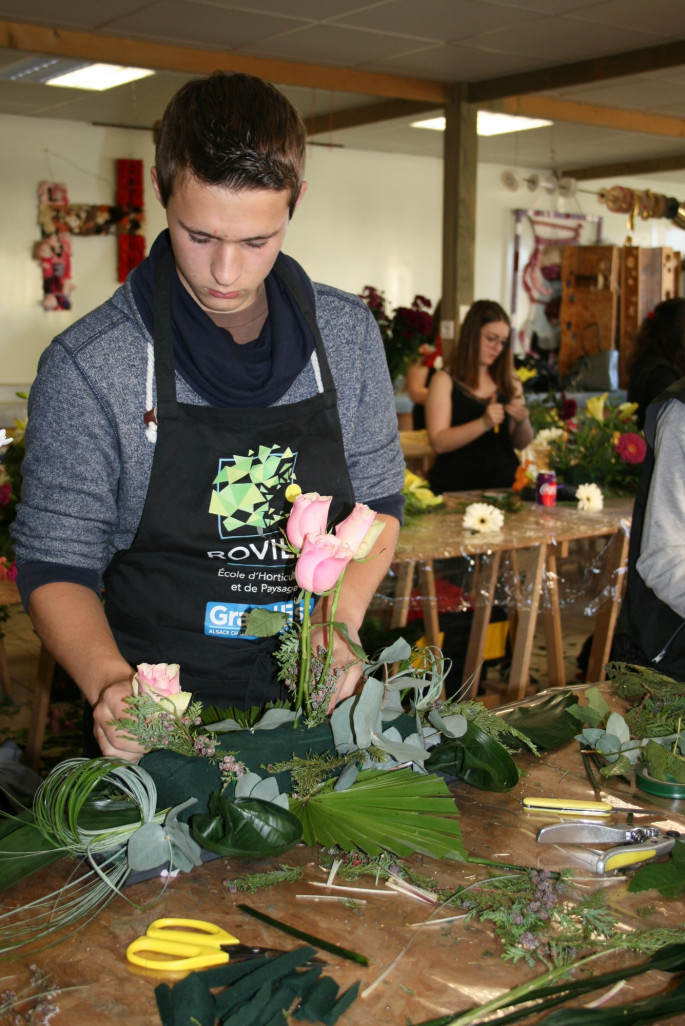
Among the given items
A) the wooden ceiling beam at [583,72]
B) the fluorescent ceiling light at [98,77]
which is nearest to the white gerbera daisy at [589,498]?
the wooden ceiling beam at [583,72]

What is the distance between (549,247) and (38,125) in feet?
21.7

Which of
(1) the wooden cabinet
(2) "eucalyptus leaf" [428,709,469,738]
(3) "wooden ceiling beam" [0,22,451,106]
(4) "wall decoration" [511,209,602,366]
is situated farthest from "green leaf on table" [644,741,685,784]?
(4) "wall decoration" [511,209,602,366]

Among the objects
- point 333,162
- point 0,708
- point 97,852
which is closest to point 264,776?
point 97,852

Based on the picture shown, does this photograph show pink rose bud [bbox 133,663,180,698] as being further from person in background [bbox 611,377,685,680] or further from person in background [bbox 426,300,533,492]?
person in background [bbox 426,300,533,492]

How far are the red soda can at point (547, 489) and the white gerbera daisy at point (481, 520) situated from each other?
1.92 ft

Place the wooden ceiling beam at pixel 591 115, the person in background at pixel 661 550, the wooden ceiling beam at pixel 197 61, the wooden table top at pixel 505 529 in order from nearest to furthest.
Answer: the person in background at pixel 661 550 → the wooden table top at pixel 505 529 → the wooden ceiling beam at pixel 197 61 → the wooden ceiling beam at pixel 591 115

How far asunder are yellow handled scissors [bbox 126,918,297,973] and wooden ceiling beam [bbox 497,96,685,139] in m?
7.66

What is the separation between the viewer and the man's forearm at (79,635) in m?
1.42

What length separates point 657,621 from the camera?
209 cm

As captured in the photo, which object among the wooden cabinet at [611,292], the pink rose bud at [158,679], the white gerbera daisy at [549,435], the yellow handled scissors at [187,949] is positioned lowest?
the yellow handled scissors at [187,949]

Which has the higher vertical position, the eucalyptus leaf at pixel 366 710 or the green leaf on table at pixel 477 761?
the eucalyptus leaf at pixel 366 710

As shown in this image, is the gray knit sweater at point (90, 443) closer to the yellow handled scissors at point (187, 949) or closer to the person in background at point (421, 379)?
the yellow handled scissors at point (187, 949)

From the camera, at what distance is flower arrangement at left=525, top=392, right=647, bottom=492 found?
470 cm

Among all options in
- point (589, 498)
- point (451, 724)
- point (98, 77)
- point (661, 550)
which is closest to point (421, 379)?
point (589, 498)
